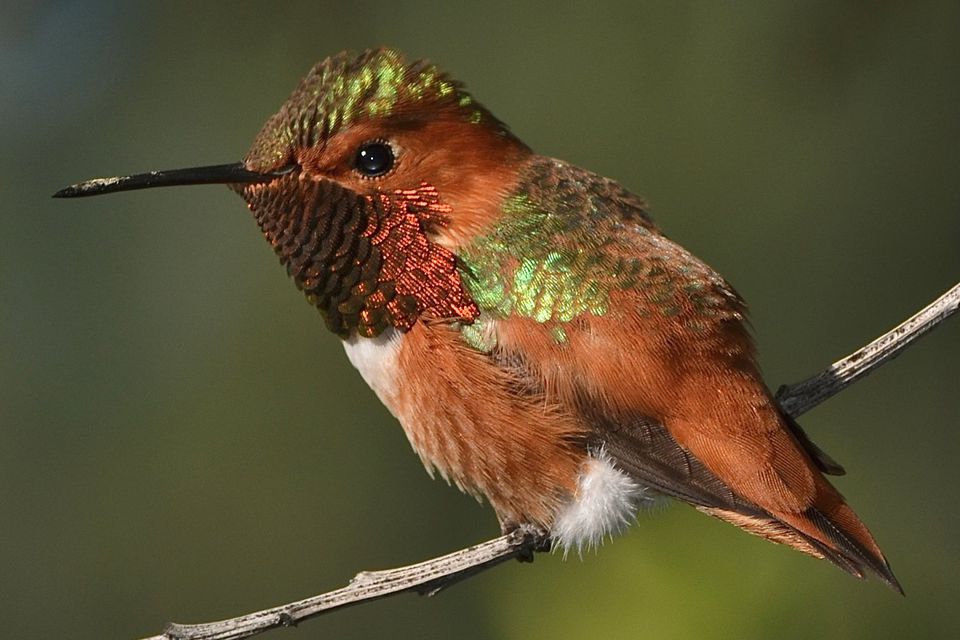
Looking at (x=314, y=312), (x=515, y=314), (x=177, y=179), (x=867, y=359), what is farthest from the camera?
(x=314, y=312)

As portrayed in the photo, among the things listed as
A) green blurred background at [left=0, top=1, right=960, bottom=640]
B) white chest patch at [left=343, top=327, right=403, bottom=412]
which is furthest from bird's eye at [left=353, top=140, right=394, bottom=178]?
green blurred background at [left=0, top=1, right=960, bottom=640]

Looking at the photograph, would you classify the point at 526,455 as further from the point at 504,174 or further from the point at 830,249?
the point at 830,249

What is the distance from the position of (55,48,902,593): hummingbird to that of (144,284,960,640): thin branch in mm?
145

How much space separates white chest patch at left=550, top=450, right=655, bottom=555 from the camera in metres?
3.26

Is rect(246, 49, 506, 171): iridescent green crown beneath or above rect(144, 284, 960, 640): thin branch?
above

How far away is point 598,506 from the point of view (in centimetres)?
331

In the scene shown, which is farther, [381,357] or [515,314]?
[381,357]

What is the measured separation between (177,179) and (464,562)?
1220mm

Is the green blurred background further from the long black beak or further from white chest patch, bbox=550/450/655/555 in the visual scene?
the long black beak

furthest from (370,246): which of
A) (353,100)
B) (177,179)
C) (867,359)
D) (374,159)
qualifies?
(867,359)

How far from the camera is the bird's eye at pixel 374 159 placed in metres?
3.33

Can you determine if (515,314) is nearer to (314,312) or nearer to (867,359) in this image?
(867,359)

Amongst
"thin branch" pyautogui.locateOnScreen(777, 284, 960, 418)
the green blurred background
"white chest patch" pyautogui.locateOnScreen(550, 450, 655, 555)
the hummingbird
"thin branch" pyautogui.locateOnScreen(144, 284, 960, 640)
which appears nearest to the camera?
"thin branch" pyautogui.locateOnScreen(144, 284, 960, 640)

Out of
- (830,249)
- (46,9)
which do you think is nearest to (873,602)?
(830,249)
